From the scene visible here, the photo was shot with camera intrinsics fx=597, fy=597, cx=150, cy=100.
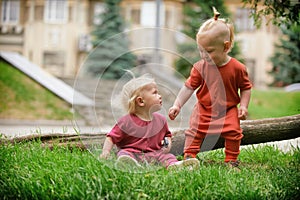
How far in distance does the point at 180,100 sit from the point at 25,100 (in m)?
4.11

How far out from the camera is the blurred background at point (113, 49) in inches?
80.7

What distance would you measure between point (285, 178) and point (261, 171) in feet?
0.51

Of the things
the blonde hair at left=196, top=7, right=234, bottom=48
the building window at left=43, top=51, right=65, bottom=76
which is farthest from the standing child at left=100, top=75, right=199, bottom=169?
the building window at left=43, top=51, right=65, bottom=76

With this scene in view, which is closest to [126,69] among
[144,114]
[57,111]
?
[144,114]

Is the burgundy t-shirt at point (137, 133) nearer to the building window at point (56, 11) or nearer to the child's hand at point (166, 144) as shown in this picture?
the child's hand at point (166, 144)

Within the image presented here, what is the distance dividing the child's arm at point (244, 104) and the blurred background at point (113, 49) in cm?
19

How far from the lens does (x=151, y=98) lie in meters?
1.94

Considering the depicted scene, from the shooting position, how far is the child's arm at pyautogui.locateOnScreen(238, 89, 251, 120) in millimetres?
1928

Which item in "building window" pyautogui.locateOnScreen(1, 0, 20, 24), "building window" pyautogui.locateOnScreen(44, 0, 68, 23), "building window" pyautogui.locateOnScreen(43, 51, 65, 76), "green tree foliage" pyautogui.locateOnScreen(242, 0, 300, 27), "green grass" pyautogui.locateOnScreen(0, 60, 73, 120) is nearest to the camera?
"green tree foliage" pyautogui.locateOnScreen(242, 0, 300, 27)

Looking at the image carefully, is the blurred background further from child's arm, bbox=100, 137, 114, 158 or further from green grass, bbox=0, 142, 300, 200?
green grass, bbox=0, 142, 300, 200

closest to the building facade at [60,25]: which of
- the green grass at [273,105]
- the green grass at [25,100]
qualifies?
the green grass at [273,105]

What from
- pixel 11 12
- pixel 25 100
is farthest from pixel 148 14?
pixel 25 100

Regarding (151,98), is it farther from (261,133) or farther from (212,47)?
(261,133)

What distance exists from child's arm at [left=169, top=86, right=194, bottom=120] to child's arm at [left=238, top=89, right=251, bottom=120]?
0.17 meters
